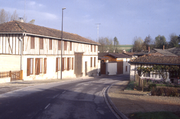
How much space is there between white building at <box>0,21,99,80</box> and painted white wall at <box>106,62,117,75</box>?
1055 cm

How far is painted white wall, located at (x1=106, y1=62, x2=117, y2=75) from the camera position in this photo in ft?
140

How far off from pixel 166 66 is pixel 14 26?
19.0 metres

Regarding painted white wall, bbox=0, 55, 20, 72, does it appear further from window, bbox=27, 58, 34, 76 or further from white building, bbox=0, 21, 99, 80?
window, bbox=27, 58, 34, 76

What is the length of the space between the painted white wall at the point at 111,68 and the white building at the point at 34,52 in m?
10.6

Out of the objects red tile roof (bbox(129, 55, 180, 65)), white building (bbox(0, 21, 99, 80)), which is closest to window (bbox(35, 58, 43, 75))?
white building (bbox(0, 21, 99, 80))

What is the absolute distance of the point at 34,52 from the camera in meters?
23.6

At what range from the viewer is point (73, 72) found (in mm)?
33719

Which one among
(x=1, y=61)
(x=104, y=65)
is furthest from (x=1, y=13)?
(x=104, y=65)

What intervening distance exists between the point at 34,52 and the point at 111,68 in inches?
918

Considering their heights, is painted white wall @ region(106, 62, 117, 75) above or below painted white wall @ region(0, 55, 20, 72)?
below

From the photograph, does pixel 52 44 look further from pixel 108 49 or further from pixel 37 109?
pixel 108 49

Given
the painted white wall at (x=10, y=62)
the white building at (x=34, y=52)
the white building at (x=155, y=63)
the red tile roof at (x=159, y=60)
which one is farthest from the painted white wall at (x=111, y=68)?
the painted white wall at (x=10, y=62)

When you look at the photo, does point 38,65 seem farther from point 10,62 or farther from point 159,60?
point 159,60

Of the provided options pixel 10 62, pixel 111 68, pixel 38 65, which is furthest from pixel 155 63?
pixel 111 68
